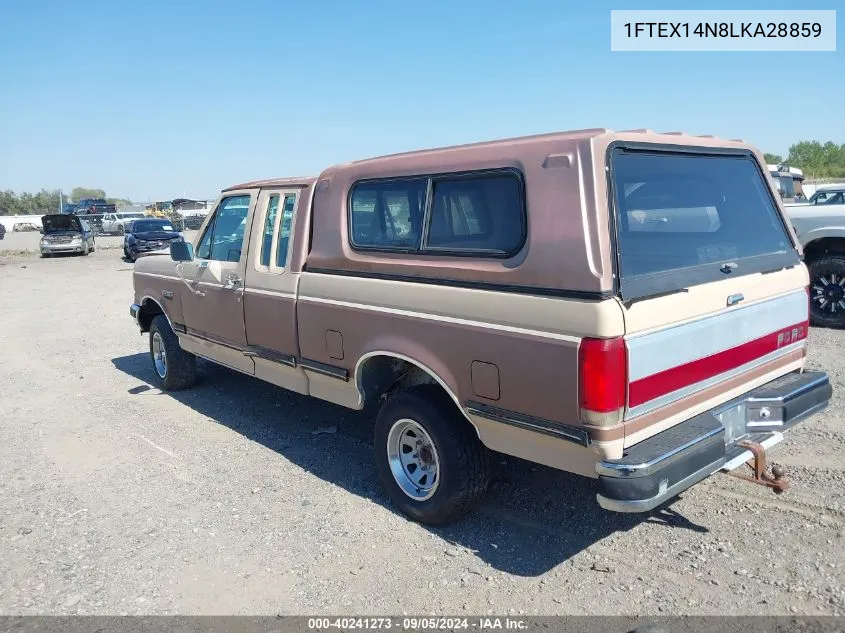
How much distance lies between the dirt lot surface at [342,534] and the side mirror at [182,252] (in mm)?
1436

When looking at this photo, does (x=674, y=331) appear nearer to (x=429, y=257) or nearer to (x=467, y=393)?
(x=467, y=393)

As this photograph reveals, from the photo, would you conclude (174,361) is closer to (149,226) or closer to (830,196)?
(830,196)

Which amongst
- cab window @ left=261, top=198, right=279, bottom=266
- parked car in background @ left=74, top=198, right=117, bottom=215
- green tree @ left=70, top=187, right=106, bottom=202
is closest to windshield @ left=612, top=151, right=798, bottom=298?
cab window @ left=261, top=198, right=279, bottom=266

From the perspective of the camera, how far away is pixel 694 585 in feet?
10.5

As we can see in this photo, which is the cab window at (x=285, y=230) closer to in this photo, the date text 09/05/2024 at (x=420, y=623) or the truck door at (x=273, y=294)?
the truck door at (x=273, y=294)

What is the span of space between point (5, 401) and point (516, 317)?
19.9 ft

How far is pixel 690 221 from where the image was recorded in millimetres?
3861

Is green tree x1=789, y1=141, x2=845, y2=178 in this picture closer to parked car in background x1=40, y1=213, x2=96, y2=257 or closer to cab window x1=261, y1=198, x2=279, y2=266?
parked car in background x1=40, y1=213, x2=96, y2=257

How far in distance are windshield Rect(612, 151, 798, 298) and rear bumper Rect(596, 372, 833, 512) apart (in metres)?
0.68

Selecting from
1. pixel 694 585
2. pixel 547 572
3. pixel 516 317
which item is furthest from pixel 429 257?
pixel 694 585

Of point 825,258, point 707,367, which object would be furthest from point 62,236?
point 707,367

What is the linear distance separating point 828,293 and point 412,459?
675 centimetres

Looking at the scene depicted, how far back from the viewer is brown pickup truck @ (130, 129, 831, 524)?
2.99m

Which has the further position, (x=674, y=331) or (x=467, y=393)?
(x=467, y=393)
